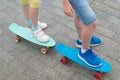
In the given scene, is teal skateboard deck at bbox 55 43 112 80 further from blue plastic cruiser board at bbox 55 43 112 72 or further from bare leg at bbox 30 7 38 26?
bare leg at bbox 30 7 38 26

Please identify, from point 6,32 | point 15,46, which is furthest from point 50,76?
point 6,32

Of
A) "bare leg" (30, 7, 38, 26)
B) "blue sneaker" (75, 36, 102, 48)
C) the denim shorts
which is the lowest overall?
"blue sneaker" (75, 36, 102, 48)

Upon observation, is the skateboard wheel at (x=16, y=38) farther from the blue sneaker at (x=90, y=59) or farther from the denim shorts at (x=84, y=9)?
the denim shorts at (x=84, y=9)

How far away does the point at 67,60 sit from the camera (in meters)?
3.08

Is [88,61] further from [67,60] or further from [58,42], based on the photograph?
[58,42]

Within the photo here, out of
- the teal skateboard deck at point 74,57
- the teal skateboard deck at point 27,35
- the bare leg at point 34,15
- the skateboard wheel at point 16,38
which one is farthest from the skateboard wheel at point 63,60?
the skateboard wheel at point 16,38

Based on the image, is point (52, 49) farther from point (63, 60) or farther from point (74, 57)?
point (74, 57)

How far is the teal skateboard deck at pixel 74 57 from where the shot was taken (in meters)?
2.81

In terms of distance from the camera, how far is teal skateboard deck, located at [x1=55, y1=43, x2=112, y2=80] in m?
2.81

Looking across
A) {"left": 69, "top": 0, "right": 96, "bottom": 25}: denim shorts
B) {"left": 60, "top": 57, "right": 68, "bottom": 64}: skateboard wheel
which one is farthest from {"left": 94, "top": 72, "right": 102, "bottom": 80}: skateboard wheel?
{"left": 69, "top": 0, "right": 96, "bottom": 25}: denim shorts

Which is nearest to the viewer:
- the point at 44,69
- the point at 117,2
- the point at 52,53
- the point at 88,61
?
the point at 88,61

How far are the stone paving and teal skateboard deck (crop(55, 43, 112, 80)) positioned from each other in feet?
0.33

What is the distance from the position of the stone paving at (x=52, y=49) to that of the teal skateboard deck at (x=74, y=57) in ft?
0.33

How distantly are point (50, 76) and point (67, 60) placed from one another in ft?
0.97
